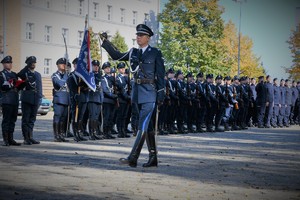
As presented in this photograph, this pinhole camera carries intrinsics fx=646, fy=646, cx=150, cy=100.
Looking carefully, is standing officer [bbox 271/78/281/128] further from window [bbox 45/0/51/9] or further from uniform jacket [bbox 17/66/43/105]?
window [bbox 45/0/51/9]

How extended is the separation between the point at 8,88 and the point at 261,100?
55.3ft

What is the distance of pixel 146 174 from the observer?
32.7 ft

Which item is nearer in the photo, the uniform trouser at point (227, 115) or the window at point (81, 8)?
the uniform trouser at point (227, 115)

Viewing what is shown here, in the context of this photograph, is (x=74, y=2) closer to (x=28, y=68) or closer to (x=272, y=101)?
(x=272, y=101)

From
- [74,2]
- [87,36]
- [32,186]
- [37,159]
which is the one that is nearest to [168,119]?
[87,36]

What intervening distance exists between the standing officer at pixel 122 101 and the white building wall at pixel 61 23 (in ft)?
142

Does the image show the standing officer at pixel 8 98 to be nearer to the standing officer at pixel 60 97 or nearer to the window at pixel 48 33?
the standing officer at pixel 60 97

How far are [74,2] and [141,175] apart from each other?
60.0 meters

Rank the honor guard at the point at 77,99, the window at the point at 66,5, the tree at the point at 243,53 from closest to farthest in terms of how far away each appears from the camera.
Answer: the honor guard at the point at 77,99, the window at the point at 66,5, the tree at the point at 243,53

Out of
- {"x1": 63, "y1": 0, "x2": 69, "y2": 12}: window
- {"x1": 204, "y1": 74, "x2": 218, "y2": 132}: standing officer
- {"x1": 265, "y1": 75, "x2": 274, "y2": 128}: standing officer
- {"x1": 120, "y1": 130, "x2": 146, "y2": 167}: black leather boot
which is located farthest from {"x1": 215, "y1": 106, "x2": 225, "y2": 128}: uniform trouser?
{"x1": 63, "y1": 0, "x2": 69, "y2": 12}: window

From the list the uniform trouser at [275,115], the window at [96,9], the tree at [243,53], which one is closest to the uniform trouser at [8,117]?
the uniform trouser at [275,115]

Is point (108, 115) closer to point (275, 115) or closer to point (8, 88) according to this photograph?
point (8, 88)

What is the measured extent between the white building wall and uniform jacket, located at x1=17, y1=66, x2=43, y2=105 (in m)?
47.1

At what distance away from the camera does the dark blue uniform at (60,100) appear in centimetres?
1641
